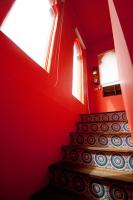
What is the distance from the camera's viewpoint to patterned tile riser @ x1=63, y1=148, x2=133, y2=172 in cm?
Answer: 147

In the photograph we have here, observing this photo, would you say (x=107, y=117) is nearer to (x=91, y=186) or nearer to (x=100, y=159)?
(x=100, y=159)

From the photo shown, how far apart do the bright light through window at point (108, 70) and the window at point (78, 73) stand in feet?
2.60

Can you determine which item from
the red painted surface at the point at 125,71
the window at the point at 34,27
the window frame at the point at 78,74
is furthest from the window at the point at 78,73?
the red painted surface at the point at 125,71

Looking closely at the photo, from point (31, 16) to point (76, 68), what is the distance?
2.07m

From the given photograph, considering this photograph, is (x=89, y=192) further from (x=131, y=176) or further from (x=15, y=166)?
(x=15, y=166)

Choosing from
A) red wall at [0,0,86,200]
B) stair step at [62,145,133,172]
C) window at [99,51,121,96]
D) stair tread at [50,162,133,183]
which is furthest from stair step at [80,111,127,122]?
window at [99,51,121,96]

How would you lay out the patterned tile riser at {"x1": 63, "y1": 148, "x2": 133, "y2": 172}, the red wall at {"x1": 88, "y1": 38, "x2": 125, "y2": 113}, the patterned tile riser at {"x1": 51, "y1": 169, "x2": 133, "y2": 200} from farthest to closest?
the red wall at {"x1": 88, "y1": 38, "x2": 125, "y2": 113} < the patterned tile riser at {"x1": 63, "y1": 148, "x2": 133, "y2": 172} < the patterned tile riser at {"x1": 51, "y1": 169, "x2": 133, "y2": 200}

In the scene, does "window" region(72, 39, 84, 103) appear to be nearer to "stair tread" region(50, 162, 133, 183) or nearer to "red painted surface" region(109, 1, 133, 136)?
"stair tread" region(50, 162, 133, 183)

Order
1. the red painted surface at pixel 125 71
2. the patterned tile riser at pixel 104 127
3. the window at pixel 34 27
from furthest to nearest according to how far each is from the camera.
Answer: the patterned tile riser at pixel 104 127
the window at pixel 34 27
the red painted surface at pixel 125 71

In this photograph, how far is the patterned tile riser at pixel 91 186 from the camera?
3.93 ft

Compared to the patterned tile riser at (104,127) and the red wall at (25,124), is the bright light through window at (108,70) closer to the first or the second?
the patterned tile riser at (104,127)

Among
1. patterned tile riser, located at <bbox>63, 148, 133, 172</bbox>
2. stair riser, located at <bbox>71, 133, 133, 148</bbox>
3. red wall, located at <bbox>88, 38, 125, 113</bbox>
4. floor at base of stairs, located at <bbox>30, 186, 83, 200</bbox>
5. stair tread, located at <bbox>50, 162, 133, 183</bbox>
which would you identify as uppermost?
red wall, located at <bbox>88, 38, 125, 113</bbox>

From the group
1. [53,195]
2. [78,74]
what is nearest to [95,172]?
[53,195]

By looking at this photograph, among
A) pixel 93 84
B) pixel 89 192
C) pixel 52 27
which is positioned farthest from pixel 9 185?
pixel 93 84
